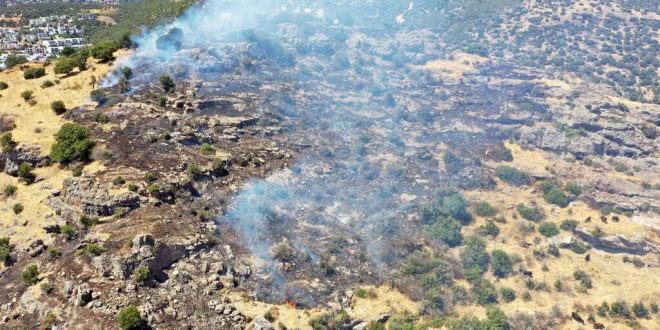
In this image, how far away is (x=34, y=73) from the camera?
47.6m

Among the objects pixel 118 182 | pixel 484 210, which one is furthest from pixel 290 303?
pixel 484 210

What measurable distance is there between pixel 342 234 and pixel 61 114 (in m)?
27.2

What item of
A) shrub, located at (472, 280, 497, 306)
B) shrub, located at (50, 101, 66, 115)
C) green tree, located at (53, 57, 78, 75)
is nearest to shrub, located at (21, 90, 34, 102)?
shrub, located at (50, 101, 66, 115)

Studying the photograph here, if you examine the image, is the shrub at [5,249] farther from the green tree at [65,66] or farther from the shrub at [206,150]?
the green tree at [65,66]

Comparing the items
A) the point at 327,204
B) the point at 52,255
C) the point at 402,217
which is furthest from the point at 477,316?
the point at 52,255

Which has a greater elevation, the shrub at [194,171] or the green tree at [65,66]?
the green tree at [65,66]

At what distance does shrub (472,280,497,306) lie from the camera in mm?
34500

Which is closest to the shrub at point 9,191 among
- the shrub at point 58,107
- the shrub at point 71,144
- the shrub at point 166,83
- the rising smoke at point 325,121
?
the shrub at point 71,144

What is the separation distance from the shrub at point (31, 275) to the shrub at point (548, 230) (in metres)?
39.2

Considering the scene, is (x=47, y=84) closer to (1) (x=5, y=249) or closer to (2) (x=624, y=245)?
(1) (x=5, y=249)

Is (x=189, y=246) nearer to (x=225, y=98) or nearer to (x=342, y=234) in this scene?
(x=342, y=234)

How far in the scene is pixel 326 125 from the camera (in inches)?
2079

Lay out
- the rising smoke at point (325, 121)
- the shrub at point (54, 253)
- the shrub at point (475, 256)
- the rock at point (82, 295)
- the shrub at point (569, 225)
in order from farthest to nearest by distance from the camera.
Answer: the shrub at point (569, 225)
the shrub at point (475, 256)
the rising smoke at point (325, 121)
the shrub at point (54, 253)
the rock at point (82, 295)

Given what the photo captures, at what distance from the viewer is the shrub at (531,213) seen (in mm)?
44469
